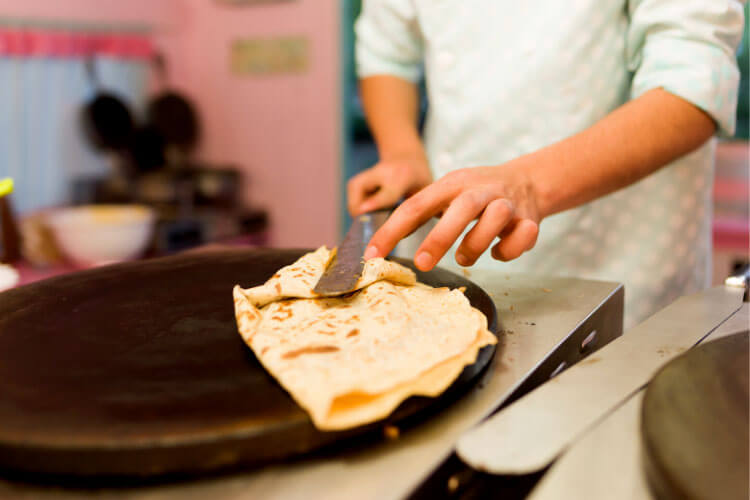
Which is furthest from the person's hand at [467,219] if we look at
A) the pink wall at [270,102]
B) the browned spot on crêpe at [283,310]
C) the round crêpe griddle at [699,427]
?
the pink wall at [270,102]

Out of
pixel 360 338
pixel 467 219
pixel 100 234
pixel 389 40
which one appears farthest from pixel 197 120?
pixel 360 338

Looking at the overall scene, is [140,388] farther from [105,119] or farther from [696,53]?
[105,119]

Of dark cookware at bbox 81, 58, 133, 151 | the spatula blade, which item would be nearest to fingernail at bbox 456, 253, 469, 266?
the spatula blade

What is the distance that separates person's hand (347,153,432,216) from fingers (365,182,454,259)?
1.03ft

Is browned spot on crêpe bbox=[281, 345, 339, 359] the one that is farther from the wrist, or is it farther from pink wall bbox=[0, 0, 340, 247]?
pink wall bbox=[0, 0, 340, 247]

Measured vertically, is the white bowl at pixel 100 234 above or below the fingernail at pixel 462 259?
below

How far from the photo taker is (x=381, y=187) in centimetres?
109

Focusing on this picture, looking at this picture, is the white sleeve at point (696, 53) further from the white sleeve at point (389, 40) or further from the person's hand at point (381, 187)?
the white sleeve at point (389, 40)

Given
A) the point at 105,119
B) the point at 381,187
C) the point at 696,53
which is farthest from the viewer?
the point at 105,119

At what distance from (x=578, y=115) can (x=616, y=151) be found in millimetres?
319

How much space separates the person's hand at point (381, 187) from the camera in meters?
1.07

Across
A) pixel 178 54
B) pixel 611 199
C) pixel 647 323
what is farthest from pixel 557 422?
pixel 178 54

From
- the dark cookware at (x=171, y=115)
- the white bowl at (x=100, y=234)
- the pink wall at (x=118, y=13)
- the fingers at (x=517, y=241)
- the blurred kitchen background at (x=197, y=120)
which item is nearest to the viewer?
the fingers at (x=517, y=241)

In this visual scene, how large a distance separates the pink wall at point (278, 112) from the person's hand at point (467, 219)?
1.93 metres
